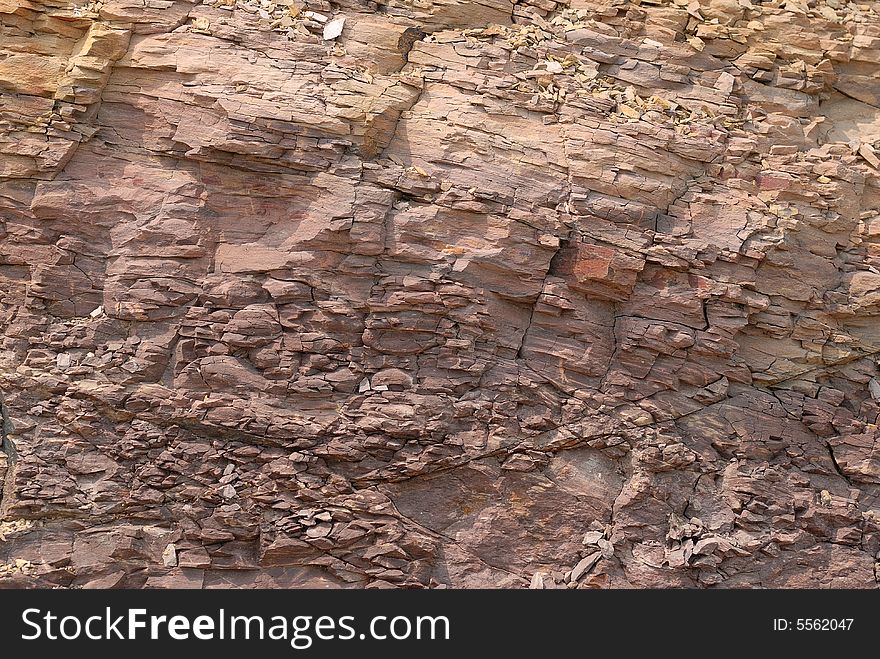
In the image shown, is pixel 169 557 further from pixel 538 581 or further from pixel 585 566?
pixel 585 566

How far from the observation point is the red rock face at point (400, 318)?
8.27 m

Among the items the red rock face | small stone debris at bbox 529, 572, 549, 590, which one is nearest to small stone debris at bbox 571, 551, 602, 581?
the red rock face

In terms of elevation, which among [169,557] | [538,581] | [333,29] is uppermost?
[333,29]

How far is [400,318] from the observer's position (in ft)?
27.9

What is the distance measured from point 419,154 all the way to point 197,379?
2.73m

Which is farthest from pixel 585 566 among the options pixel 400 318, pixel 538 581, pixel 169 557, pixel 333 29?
pixel 333 29

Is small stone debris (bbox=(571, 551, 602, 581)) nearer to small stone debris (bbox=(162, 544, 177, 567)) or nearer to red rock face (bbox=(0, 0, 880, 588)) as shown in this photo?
red rock face (bbox=(0, 0, 880, 588))

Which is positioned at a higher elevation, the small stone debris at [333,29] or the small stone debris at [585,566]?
the small stone debris at [333,29]

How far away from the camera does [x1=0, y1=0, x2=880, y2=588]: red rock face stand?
8.27 metres

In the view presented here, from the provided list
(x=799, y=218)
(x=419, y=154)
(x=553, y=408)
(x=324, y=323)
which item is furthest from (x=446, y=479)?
(x=799, y=218)

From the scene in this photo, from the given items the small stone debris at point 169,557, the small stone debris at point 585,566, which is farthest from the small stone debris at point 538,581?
the small stone debris at point 169,557

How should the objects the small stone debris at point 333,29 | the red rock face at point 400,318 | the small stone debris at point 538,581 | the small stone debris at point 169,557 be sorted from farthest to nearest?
the small stone debris at point 333,29
the small stone debris at point 538,581
the red rock face at point 400,318
the small stone debris at point 169,557

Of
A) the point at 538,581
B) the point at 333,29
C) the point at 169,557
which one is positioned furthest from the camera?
the point at 333,29

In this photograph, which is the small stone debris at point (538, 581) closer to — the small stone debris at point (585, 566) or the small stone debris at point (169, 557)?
the small stone debris at point (585, 566)
